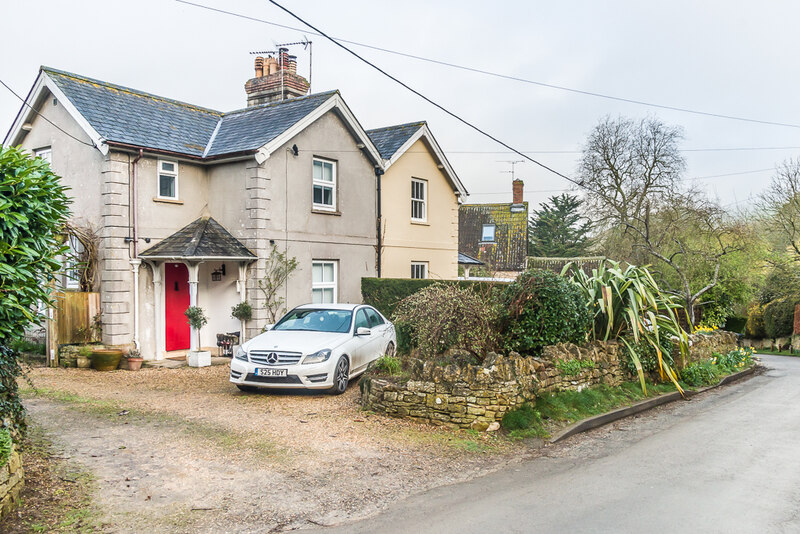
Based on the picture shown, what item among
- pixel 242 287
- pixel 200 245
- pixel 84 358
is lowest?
pixel 84 358

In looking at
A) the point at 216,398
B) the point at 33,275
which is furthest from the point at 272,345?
the point at 33,275

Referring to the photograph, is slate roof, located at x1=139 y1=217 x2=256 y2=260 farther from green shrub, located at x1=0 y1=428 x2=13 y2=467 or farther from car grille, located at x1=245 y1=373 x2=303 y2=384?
green shrub, located at x1=0 y1=428 x2=13 y2=467

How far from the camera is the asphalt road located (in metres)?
5.40

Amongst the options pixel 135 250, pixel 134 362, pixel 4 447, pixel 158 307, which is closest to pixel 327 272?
pixel 158 307

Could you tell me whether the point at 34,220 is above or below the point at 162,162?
below

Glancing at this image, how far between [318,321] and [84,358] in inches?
255

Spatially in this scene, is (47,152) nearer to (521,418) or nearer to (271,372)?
(271,372)

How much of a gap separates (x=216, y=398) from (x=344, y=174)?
9381mm

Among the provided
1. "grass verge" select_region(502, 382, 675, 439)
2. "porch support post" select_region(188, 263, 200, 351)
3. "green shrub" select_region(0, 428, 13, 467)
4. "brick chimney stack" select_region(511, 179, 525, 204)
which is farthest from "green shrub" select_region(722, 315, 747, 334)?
"green shrub" select_region(0, 428, 13, 467)

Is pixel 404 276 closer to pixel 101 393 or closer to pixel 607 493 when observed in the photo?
pixel 101 393

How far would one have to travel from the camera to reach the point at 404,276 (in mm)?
21047

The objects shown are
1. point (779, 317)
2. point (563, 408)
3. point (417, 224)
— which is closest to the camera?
point (563, 408)

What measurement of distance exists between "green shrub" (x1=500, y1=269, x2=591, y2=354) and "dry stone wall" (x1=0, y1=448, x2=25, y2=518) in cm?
727

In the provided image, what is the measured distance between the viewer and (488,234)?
129 feet
